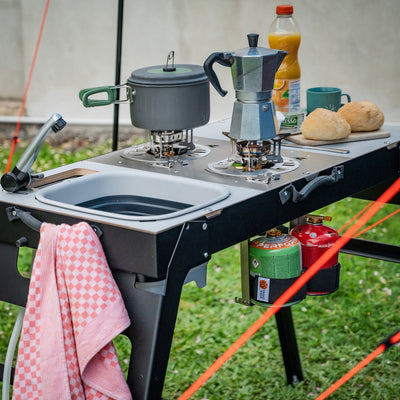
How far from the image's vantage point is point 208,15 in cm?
555

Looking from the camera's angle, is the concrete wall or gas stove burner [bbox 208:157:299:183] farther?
the concrete wall

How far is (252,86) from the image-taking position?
1780 mm

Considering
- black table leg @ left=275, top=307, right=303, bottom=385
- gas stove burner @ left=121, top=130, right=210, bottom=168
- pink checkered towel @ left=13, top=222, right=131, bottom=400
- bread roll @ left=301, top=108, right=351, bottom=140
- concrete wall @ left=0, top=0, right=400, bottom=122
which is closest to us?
pink checkered towel @ left=13, top=222, right=131, bottom=400

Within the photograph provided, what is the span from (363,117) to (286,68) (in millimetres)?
274

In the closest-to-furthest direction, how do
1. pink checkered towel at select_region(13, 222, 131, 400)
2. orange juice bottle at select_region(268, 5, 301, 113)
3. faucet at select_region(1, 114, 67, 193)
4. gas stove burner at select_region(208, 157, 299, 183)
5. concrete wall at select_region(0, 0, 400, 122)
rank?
1. pink checkered towel at select_region(13, 222, 131, 400)
2. faucet at select_region(1, 114, 67, 193)
3. gas stove burner at select_region(208, 157, 299, 183)
4. orange juice bottle at select_region(268, 5, 301, 113)
5. concrete wall at select_region(0, 0, 400, 122)

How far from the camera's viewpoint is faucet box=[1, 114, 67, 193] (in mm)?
1669

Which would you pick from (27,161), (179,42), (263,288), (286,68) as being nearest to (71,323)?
(27,161)

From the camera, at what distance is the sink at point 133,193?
174 centimetres

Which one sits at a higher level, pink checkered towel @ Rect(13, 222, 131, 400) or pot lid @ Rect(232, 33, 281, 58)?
pot lid @ Rect(232, 33, 281, 58)

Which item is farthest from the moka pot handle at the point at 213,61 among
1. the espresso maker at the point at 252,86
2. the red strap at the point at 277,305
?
the red strap at the point at 277,305

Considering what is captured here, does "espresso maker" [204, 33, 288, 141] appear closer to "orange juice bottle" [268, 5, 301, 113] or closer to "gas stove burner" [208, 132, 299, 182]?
"gas stove burner" [208, 132, 299, 182]

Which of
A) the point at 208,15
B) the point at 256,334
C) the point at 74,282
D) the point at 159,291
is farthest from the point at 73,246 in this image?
the point at 208,15

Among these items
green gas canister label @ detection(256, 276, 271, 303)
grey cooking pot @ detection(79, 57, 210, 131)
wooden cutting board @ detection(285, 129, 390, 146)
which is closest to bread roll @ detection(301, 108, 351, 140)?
wooden cutting board @ detection(285, 129, 390, 146)

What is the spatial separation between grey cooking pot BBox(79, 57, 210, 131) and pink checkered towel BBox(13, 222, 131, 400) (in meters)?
0.48
